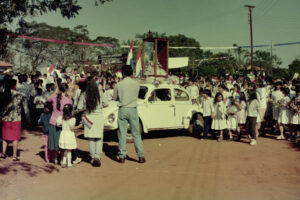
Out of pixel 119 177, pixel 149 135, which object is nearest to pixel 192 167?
pixel 119 177

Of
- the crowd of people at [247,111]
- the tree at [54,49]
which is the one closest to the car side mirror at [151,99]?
the crowd of people at [247,111]

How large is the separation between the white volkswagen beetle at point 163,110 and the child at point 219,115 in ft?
3.03

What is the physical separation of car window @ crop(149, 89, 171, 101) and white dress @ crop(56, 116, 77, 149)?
13.4 ft

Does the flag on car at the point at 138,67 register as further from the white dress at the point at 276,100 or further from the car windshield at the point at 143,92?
the white dress at the point at 276,100

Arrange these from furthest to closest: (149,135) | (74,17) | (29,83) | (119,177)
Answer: (29,83), (149,135), (74,17), (119,177)

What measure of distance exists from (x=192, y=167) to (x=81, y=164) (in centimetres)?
252

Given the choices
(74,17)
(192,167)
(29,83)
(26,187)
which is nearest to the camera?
(26,187)

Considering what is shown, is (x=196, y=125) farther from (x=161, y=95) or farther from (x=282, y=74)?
(x=282, y=74)

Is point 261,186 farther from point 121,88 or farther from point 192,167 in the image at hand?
point 121,88

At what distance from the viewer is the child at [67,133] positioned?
279 inches

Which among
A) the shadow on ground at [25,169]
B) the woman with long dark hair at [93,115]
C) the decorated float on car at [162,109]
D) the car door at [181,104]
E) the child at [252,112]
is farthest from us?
the car door at [181,104]

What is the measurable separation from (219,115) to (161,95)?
2017 mm

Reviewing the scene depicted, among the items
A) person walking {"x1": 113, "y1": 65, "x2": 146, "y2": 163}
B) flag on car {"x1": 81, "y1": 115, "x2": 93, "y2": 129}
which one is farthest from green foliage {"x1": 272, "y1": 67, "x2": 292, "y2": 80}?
flag on car {"x1": 81, "y1": 115, "x2": 93, "y2": 129}

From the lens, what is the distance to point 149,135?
11828 mm
